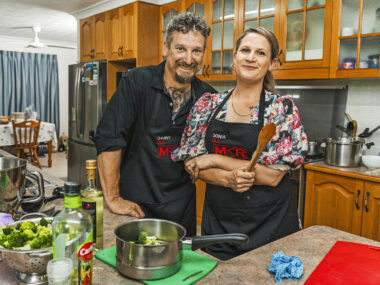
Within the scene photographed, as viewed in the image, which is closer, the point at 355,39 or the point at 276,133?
the point at 276,133

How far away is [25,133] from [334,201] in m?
4.95

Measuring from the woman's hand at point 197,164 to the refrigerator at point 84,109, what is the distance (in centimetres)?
309

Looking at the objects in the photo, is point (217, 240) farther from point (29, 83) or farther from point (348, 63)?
point (29, 83)

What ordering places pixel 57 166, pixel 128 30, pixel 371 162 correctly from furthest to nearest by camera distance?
pixel 57 166, pixel 128 30, pixel 371 162

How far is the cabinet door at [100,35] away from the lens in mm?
4555

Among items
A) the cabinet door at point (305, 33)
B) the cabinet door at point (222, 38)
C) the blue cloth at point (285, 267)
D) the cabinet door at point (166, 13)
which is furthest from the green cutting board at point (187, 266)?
the cabinet door at point (166, 13)

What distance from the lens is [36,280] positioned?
0.76 m

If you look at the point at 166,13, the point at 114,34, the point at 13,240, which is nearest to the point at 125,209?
the point at 13,240

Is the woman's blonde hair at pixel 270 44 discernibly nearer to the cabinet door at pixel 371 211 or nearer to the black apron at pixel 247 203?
the black apron at pixel 247 203

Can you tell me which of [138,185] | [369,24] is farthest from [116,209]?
[369,24]

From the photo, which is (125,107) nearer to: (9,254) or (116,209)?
(116,209)

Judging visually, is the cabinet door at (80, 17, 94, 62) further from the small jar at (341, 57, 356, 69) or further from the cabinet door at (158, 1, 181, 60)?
the small jar at (341, 57, 356, 69)

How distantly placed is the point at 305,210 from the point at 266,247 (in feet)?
5.86

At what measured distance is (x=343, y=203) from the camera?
2451 mm
